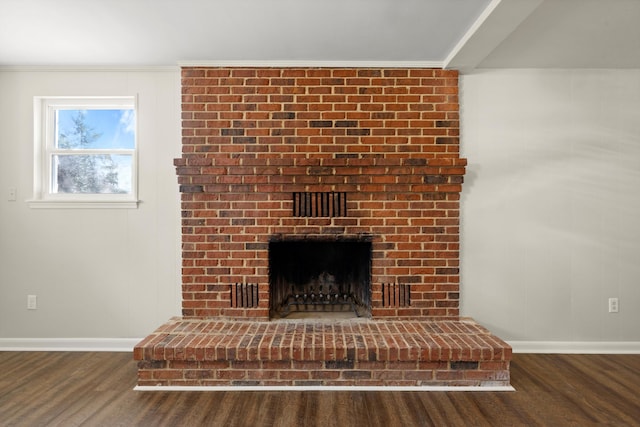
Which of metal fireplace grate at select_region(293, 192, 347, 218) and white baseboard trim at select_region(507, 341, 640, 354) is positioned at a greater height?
metal fireplace grate at select_region(293, 192, 347, 218)

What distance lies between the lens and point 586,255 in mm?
3137

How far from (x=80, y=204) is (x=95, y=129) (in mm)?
640

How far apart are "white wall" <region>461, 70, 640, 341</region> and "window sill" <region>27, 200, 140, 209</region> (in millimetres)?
2700

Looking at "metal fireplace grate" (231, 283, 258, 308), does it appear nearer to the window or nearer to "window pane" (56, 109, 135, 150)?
the window

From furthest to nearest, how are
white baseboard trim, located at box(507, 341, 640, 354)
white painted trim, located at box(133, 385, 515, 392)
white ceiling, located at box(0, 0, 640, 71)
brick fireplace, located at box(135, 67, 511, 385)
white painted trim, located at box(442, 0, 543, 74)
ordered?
white baseboard trim, located at box(507, 341, 640, 354), brick fireplace, located at box(135, 67, 511, 385), white painted trim, located at box(133, 385, 515, 392), white ceiling, located at box(0, 0, 640, 71), white painted trim, located at box(442, 0, 543, 74)

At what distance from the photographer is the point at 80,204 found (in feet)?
10.5

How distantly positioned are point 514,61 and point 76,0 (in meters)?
2.90

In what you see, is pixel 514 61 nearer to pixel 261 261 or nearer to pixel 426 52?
pixel 426 52

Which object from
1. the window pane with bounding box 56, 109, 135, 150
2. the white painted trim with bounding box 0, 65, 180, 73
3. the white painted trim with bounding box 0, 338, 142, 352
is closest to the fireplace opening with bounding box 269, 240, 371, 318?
the white painted trim with bounding box 0, 338, 142, 352

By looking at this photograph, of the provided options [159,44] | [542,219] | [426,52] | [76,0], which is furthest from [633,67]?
[76,0]

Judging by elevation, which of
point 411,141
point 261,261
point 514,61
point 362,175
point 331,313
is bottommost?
point 331,313

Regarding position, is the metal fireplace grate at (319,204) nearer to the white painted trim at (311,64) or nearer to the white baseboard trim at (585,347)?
the white painted trim at (311,64)

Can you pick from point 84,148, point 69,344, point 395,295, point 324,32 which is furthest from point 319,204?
point 69,344

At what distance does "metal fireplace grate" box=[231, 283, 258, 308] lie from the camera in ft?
9.99
